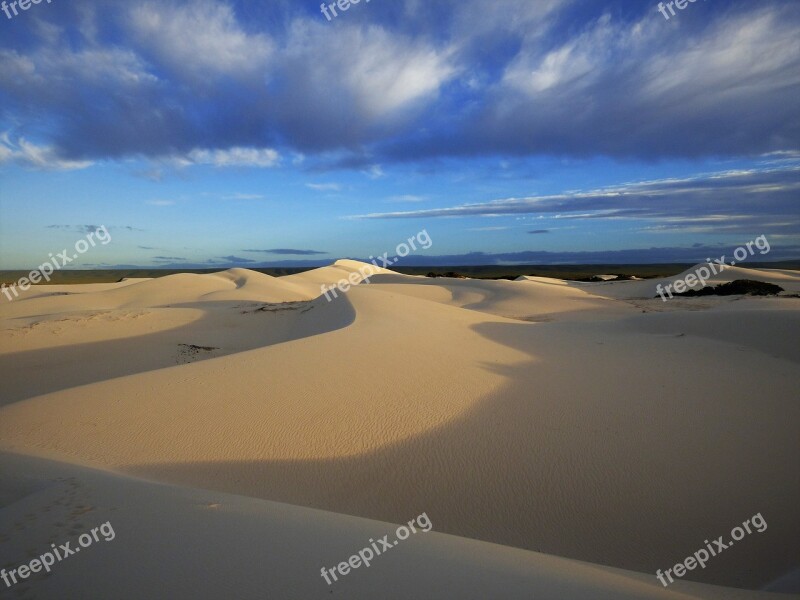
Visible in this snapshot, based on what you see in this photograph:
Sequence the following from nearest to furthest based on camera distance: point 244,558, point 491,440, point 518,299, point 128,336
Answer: point 244,558 → point 491,440 → point 128,336 → point 518,299

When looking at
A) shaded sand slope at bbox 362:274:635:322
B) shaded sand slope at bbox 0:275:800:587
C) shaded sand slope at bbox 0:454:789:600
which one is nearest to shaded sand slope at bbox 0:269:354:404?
shaded sand slope at bbox 0:275:800:587

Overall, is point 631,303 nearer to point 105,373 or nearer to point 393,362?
point 393,362

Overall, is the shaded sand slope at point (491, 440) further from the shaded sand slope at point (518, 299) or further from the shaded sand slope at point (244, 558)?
the shaded sand slope at point (518, 299)

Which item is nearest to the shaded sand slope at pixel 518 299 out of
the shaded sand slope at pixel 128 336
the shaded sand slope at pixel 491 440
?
the shaded sand slope at pixel 128 336

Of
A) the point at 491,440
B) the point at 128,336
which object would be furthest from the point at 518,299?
the point at 491,440

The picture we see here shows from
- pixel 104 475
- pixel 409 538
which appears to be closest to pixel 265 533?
pixel 409 538

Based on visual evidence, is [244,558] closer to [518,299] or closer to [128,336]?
[128,336]

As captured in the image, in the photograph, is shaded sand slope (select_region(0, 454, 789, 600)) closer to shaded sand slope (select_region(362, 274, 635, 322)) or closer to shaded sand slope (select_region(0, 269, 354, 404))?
shaded sand slope (select_region(0, 269, 354, 404))
